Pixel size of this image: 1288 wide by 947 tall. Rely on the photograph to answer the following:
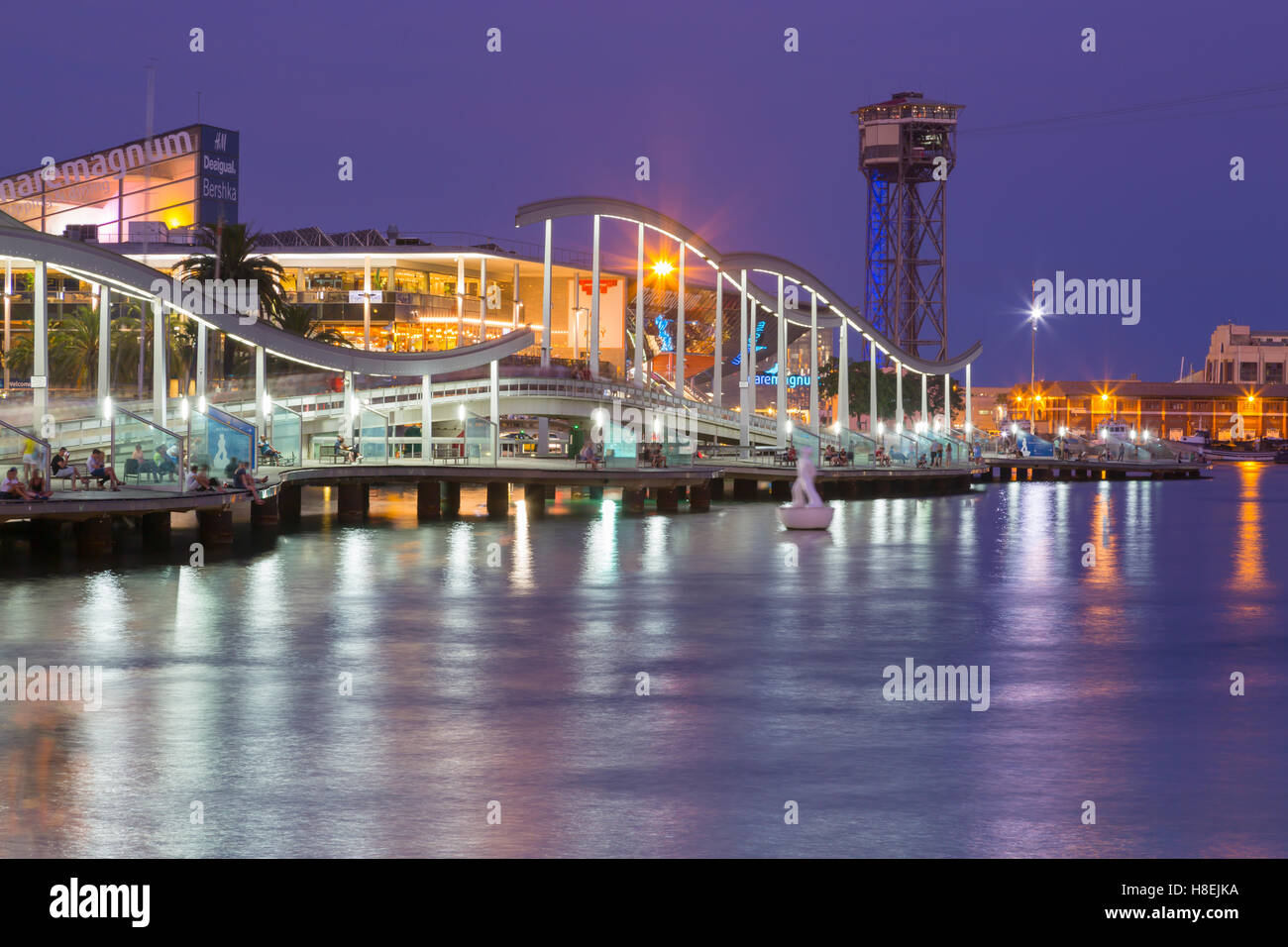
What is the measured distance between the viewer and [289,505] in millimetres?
48719

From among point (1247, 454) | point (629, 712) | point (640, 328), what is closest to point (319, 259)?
point (640, 328)

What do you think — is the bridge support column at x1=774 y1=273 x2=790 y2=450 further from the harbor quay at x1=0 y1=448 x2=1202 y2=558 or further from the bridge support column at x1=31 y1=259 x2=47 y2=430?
the bridge support column at x1=31 y1=259 x2=47 y2=430

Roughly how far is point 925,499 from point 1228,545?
94.5 feet

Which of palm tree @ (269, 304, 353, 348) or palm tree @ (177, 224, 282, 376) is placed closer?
palm tree @ (177, 224, 282, 376)

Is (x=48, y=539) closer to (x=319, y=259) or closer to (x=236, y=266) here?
(x=236, y=266)

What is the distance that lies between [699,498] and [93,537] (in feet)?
95.8

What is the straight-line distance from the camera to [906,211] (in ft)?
569

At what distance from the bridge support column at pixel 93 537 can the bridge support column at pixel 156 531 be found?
2.14 metres

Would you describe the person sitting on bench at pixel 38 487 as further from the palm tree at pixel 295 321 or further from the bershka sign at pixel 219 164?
the bershka sign at pixel 219 164

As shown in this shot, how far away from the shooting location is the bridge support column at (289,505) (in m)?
48.0

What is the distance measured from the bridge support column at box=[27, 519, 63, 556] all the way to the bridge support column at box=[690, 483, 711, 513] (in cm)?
2710

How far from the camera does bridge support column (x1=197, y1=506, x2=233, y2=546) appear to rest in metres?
38.3

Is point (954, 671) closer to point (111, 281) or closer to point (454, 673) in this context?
point (454, 673)

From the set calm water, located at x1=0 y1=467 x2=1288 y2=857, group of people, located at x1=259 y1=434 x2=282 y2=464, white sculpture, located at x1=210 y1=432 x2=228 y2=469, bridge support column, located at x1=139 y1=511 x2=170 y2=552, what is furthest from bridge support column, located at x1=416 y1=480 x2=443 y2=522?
white sculpture, located at x1=210 y1=432 x2=228 y2=469
